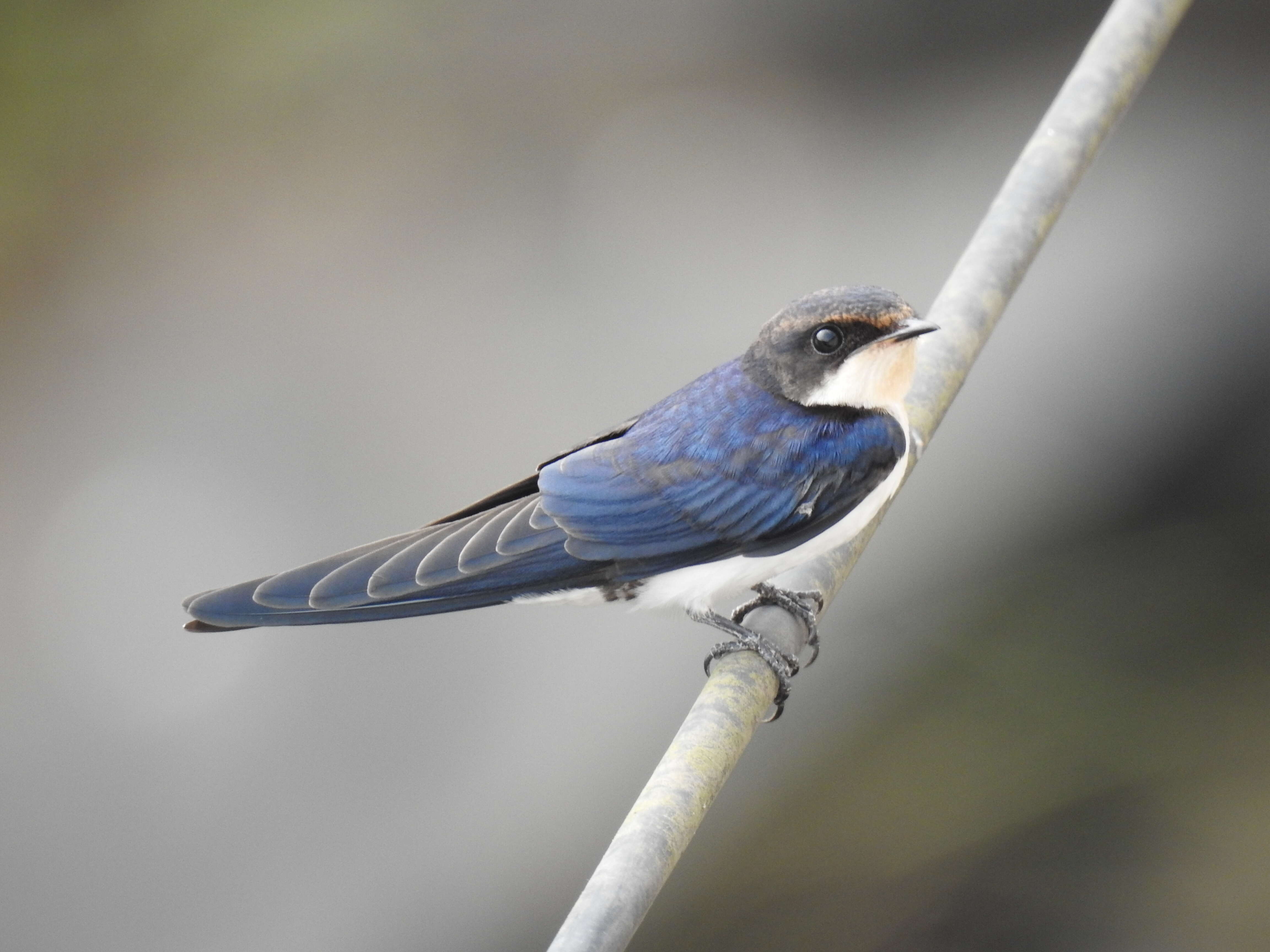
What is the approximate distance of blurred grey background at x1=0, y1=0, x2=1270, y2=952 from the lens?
2.51 metres

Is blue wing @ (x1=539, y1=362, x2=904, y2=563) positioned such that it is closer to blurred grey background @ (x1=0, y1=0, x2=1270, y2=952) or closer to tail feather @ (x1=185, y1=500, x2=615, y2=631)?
tail feather @ (x1=185, y1=500, x2=615, y2=631)

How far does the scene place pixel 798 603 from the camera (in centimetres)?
187

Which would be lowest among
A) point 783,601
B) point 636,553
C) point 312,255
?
point 783,601

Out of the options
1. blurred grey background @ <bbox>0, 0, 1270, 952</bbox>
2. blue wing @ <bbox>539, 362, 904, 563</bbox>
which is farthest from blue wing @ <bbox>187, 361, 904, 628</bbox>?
blurred grey background @ <bbox>0, 0, 1270, 952</bbox>

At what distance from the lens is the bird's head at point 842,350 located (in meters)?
1.82

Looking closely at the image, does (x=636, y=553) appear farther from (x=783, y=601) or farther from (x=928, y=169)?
(x=928, y=169)

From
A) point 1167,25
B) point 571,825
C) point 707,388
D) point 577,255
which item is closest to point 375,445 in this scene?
point 577,255

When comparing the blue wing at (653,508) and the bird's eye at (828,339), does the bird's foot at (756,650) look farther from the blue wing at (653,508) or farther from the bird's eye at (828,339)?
the bird's eye at (828,339)

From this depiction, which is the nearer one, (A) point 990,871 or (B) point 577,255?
(A) point 990,871

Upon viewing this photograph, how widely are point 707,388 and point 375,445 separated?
1.17m

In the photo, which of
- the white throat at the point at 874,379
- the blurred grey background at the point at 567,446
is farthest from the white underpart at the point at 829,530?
the blurred grey background at the point at 567,446

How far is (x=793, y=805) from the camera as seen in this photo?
2.55 meters

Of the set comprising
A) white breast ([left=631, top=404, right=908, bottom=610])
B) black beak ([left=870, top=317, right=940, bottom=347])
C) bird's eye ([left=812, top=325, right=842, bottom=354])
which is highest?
bird's eye ([left=812, top=325, right=842, bottom=354])

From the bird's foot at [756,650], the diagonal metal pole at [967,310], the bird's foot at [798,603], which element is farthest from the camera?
the bird's foot at [798,603]
